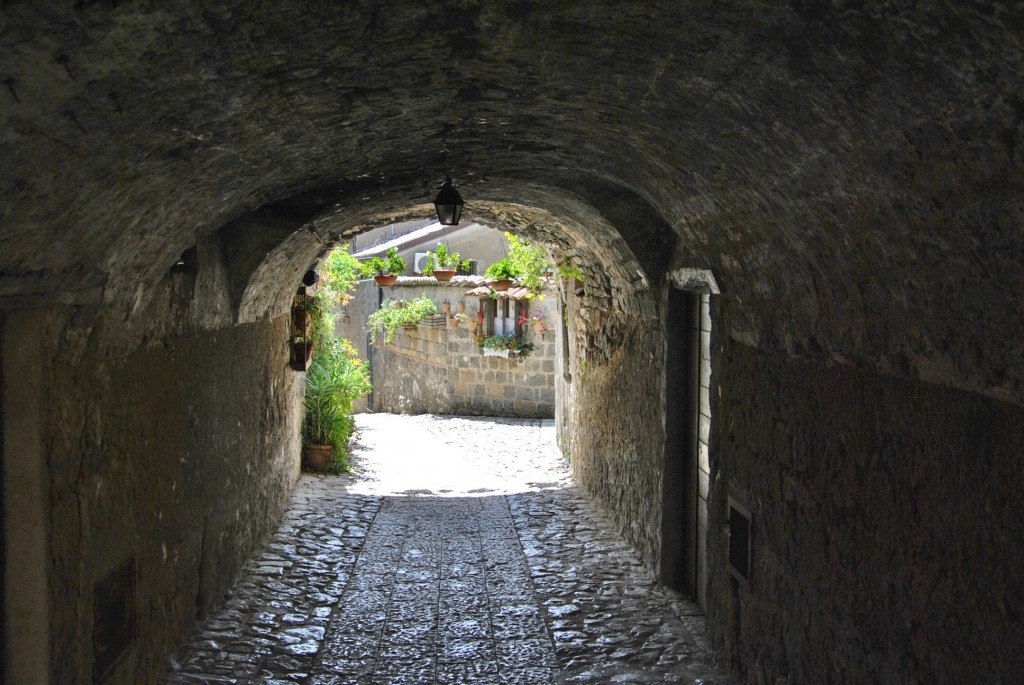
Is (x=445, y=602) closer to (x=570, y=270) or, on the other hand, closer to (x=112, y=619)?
(x=112, y=619)

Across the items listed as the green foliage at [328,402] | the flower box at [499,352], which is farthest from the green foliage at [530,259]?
the flower box at [499,352]

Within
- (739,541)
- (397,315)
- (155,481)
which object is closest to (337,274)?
(397,315)

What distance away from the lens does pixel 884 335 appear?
329 centimetres

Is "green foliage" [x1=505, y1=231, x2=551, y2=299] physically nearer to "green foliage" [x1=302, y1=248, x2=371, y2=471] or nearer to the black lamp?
"green foliage" [x1=302, y1=248, x2=371, y2=471]

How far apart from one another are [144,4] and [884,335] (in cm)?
251

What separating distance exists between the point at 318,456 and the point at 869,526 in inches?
341

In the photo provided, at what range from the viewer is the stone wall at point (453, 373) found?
1742 centimetres

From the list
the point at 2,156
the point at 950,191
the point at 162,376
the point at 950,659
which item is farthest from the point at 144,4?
the point at 162,376

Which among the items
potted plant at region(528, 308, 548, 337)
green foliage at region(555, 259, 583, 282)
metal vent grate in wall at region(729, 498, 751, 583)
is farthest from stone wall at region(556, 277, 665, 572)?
potted plant at region(528, 308, 548, 337)

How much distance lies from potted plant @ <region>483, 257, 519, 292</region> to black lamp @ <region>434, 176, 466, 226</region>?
1046cm

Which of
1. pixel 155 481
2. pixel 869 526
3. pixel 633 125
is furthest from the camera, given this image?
pixel 155 481

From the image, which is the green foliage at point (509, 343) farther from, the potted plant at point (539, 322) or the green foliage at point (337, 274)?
the green foliage at point (337, 274)

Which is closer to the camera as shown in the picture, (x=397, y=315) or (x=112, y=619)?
(x=112, y=619)

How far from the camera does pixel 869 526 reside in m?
3.48
